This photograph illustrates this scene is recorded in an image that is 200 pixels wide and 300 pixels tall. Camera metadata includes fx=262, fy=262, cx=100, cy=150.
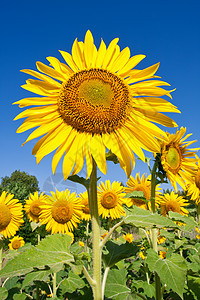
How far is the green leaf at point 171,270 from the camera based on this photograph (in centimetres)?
219

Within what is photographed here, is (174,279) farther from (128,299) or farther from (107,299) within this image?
(107,299)

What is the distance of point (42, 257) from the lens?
1.81 metres

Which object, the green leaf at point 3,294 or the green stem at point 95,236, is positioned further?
the green leaf at point 3,294

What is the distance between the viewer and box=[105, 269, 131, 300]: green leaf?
252 cm

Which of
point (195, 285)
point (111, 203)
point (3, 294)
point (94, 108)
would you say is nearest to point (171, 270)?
point (195, 285)

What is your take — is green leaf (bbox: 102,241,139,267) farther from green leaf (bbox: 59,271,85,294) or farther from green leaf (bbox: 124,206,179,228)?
green leaf (bbox: 59,271,85,294)

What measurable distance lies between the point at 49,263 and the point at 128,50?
1.91m

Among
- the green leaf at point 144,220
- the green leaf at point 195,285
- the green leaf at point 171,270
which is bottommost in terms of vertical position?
the green leaf at point 195,285

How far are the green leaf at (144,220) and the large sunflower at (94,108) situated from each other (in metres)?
0.41

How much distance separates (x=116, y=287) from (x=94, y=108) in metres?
1.84

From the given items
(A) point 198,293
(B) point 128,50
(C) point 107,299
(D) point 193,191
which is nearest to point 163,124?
(B) point 128,50

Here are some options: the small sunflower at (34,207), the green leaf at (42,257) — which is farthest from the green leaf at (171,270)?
the small sunflower at (34,207)

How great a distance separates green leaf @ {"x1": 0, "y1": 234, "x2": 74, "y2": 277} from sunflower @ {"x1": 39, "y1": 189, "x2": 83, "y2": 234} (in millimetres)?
3508

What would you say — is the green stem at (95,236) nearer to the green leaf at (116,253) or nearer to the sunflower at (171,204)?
the green leaf at (116,253)
